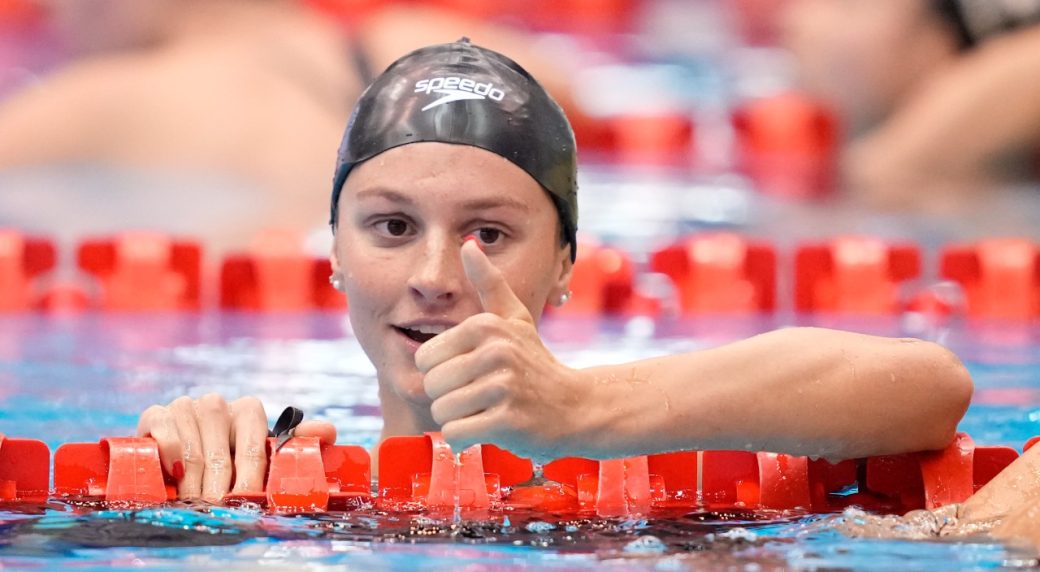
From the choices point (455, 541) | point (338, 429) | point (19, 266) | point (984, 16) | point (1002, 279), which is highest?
point (984, 16)

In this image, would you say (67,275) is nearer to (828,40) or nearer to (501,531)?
(501,531)

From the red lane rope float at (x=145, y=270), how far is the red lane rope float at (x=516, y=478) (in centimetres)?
332

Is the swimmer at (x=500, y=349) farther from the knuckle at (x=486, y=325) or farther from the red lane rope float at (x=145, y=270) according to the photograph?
the red lane rope float at (x=145, y=270)

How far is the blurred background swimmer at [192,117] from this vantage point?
307 inches

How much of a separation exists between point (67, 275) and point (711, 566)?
4782mm

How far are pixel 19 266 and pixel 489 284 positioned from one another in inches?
169

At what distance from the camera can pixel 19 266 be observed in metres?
6.30

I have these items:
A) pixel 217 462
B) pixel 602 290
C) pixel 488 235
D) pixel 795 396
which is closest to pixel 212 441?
pixel 217 462

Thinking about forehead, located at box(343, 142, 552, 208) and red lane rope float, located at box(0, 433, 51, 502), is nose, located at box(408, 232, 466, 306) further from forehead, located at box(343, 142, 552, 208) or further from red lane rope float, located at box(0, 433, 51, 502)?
red lane rope float, located at box(0, 433, 51, 502)

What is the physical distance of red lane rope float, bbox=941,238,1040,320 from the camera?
6.09m

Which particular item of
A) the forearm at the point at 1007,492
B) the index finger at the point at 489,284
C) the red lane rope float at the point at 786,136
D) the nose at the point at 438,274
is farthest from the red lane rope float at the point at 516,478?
the red lane rope float at the point at 786,136

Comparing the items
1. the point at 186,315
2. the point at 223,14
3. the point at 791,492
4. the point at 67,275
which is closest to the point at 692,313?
the point at 186,315

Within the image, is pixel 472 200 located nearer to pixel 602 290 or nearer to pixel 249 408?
pixel 249 408

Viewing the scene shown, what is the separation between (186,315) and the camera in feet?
20.5
